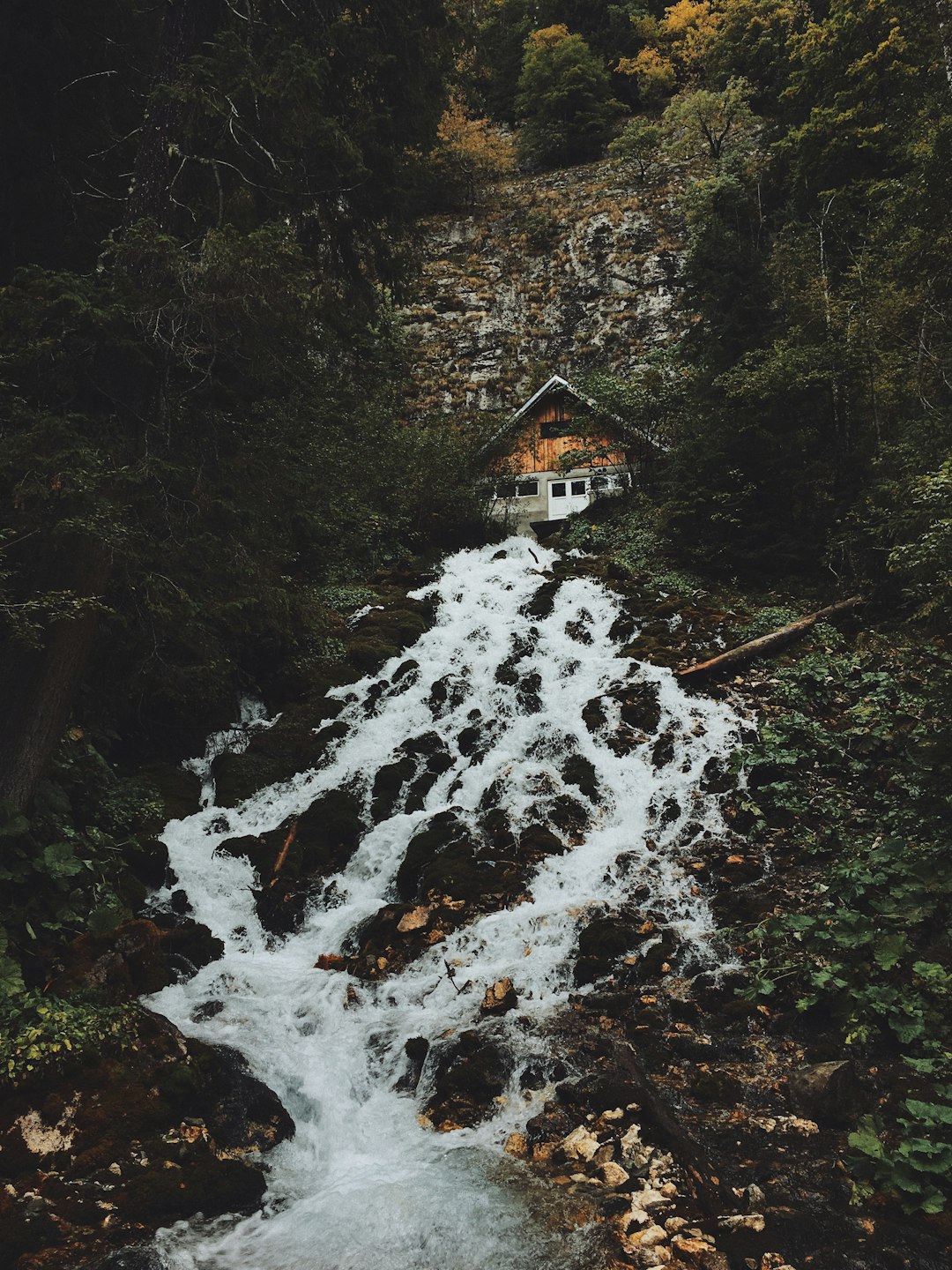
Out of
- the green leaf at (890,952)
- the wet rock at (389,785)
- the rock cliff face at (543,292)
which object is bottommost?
the green leaf at (890,952)

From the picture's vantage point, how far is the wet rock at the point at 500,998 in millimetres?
6120

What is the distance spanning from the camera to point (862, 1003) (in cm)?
501

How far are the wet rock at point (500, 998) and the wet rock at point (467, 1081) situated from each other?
0.40 metres

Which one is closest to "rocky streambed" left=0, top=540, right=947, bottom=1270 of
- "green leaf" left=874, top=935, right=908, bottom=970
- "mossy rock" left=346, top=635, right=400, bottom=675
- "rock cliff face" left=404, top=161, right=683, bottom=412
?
"green leaf" left=874, top=935, right=908, bottom=970

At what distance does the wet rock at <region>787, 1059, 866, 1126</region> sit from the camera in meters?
4.40

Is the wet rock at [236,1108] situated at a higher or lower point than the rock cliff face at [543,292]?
lower

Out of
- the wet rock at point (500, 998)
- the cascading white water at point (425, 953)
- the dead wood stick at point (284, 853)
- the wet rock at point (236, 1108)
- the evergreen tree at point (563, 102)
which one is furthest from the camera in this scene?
the evergreen tree at point (563, 102)

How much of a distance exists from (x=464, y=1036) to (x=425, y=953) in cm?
138

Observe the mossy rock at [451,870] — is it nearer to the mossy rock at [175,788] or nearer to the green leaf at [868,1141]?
the mossy rock at [175,788]

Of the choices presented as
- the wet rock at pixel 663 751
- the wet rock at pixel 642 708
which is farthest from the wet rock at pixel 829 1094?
the wet rock at pixel 642 708

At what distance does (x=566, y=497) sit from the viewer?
2609 cm

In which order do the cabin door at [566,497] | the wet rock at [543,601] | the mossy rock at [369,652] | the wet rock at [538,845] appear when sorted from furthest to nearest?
1. the cabin door at [566,497]
2. the wet rock at [543,601]
3. the mossy rock at [369,652]
4. the wet rock at [538,845]

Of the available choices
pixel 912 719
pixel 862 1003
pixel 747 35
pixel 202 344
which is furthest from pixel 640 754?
pixel 747 35

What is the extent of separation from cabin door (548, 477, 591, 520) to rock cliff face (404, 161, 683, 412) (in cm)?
766
